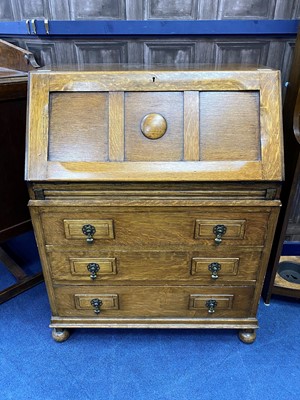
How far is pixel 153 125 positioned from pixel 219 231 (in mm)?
496

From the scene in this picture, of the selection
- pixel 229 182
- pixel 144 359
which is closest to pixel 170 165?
pixel 229 182

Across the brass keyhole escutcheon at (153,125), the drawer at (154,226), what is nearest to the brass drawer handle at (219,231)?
the drawer at (154,226)

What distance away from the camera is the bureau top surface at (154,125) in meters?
1.23

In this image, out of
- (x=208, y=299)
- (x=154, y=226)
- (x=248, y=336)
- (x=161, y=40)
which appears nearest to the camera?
(x=154, y=226)

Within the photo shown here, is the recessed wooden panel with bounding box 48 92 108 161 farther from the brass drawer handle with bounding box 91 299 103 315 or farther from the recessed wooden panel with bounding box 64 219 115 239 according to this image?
the brass drawer handle with bounding box 91 299 103 315

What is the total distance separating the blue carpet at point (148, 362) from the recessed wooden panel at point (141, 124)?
37.8 inches

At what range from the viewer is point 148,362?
5.13 feet

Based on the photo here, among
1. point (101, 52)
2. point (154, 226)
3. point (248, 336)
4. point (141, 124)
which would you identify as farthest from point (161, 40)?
point (248, 336)

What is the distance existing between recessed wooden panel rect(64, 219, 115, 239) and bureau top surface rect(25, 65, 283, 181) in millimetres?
192

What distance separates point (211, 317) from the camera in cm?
159

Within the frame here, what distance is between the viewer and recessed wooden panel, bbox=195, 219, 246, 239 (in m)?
1.33

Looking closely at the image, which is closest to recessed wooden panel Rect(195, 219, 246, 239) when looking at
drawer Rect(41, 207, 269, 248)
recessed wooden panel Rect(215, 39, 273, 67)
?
drawer Rect(41, 207, 269, 248)

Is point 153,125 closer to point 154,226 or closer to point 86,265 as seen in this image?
point 154,226

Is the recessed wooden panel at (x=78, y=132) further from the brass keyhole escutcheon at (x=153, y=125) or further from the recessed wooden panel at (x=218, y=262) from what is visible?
the recessed wooden panel at (x=218, y=262)
